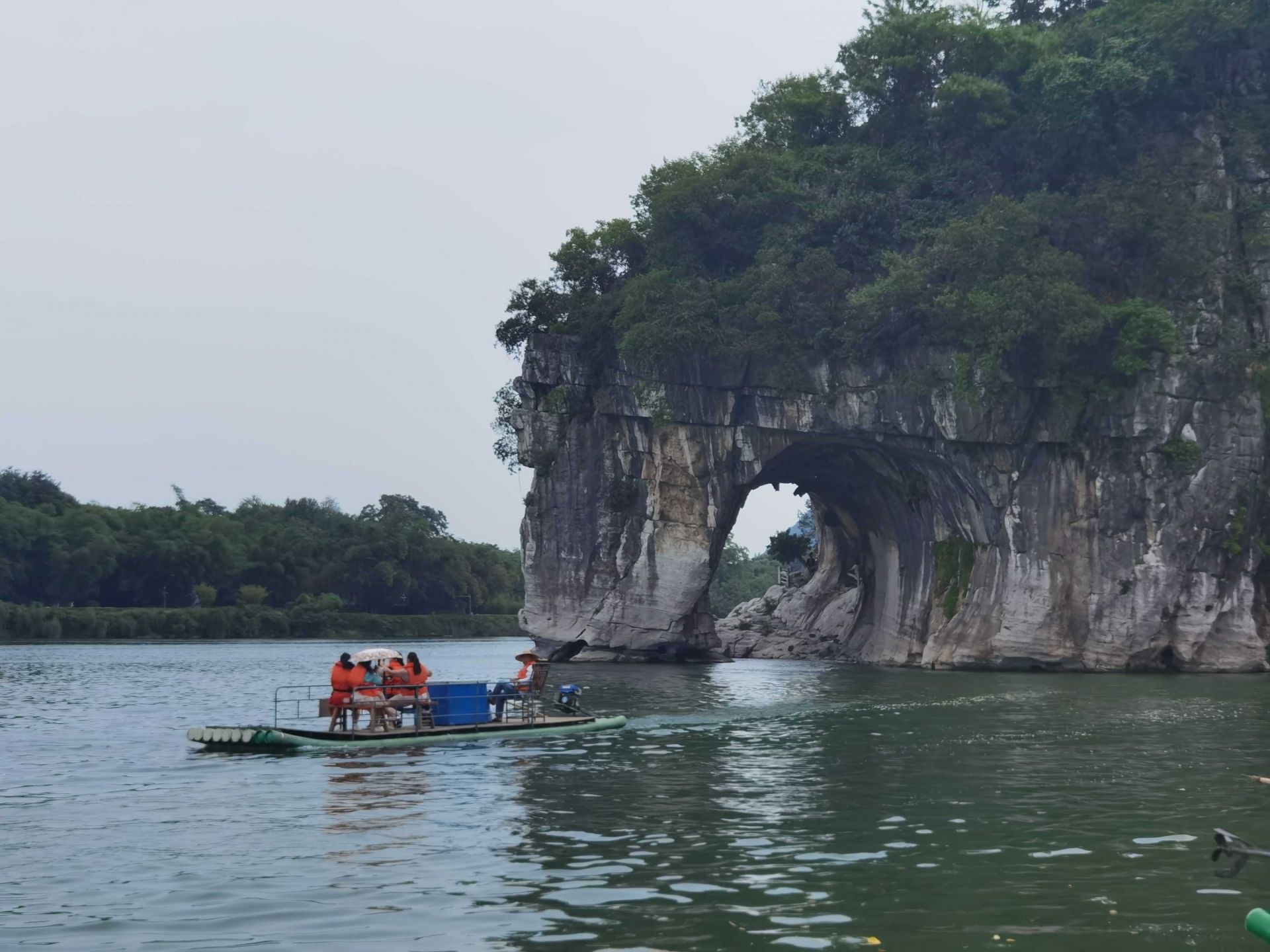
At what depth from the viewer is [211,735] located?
71.0 ft

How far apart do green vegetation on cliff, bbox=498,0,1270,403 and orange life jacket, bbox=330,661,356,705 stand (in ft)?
84.5

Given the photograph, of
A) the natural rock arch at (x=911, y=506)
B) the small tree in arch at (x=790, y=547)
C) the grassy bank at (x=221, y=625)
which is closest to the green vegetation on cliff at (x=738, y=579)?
the grassy bank at (x=221, y=625)

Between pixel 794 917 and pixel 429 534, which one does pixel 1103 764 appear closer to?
pixel 794 917

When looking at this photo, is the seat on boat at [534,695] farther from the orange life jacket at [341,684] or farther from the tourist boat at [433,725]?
the orange life jacket at [341,684]

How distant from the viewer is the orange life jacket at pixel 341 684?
72.9 ft

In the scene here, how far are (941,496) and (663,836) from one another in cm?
3578

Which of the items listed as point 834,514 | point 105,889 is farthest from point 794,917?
point 834,514

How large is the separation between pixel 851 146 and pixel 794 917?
4261 centimetres

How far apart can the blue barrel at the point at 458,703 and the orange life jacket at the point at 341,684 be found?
1.39 metres

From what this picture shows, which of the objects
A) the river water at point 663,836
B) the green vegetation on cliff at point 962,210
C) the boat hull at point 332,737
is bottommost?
the river water at point 663,836

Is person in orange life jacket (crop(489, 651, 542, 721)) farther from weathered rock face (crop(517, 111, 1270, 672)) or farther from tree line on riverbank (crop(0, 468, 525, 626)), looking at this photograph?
tree line on riverbank (crop(0, 468, 525, 626))

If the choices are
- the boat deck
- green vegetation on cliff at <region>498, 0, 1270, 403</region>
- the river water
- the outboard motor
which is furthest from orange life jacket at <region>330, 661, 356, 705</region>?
green vegetation on cliff at <region>498, 0, 1270, 403</region>

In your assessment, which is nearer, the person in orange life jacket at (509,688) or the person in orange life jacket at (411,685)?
the person in orange life jacket at (411,685)

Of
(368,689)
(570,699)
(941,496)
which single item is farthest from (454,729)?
(941,496)
